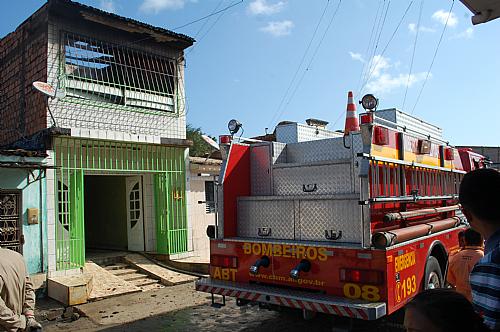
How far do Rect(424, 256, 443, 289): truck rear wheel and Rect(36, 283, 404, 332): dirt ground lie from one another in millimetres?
903

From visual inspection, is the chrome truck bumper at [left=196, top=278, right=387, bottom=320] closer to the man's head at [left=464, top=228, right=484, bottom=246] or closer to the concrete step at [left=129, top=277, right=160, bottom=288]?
the man's head at [left=464, top=228, right=484, bottom=246]

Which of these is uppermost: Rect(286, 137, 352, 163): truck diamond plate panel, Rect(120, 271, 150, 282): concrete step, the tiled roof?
the tiled roof

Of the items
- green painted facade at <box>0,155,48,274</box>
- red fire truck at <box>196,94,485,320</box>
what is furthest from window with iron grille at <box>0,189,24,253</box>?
red fire truck at <box>196,94,485,320</box>

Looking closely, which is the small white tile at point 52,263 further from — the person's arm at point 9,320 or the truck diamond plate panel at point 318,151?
the person's arm at point 9,320

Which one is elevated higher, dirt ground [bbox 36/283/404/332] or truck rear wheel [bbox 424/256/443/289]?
truck rear wheel [bbox 424/256/443/289]

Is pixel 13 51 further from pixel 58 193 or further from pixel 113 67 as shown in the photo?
pixel 58 193

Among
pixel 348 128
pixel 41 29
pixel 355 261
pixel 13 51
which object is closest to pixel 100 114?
pixel 41 29

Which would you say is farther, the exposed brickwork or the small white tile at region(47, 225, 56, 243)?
the exposed brickwork

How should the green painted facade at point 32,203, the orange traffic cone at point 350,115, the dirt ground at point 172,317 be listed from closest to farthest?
the dirt ground at point 172,317 → the orange traffic cone at point 350,115 → the green painted facade at point 32,203

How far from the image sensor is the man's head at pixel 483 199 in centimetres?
184

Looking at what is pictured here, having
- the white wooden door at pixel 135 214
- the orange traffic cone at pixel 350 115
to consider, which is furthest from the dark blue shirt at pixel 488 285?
the white wooden door at pixel 135 214

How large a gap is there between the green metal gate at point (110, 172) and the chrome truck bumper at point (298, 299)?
4.58 m

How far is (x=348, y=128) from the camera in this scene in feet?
23.8

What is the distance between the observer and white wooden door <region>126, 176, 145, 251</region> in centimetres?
1158
